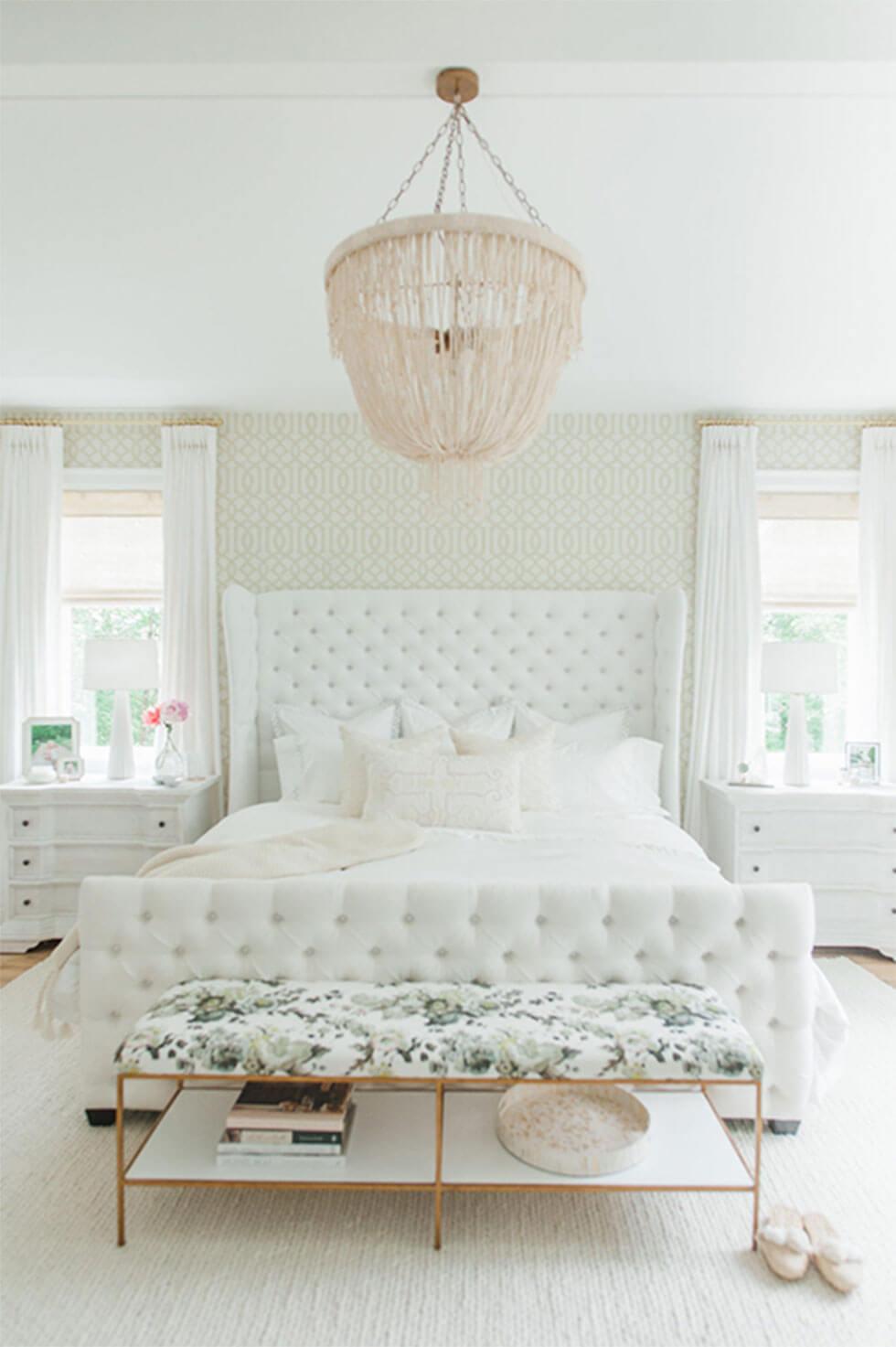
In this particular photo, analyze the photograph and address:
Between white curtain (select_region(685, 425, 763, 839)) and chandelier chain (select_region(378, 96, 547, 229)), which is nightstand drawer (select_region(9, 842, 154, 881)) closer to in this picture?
white curtain (select_region(685, 425, 763, 839))

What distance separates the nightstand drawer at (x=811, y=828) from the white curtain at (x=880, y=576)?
52 cm

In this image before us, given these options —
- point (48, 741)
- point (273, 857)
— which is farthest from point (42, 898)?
point (273, 857)

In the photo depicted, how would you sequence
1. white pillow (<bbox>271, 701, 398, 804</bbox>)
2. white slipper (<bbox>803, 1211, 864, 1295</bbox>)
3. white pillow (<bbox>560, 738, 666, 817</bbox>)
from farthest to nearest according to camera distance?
white pillow (<bbox>271, 701, 398, 804</bbox>) → white pillow (<bbox>560, 738, 666, 817</bbox>) → white slipper (<bbox>803, 1211, 864, 1295</bbox>)

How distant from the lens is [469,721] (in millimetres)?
4199

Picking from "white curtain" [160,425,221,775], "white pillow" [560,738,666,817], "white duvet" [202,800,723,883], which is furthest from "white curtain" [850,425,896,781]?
"white curtain" [160,425,221,775]

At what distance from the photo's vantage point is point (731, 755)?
442 cm

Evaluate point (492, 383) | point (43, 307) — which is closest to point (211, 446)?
point (43, 307)

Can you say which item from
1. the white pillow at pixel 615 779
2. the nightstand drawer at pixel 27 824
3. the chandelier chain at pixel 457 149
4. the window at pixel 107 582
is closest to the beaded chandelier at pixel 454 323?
the chandelier chain at pixel 457 149

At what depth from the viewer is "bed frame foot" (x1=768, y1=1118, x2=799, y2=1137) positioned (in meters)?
2.44

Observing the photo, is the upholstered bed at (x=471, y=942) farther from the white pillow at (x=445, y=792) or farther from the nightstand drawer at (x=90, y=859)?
the nightstand drawer at (x=90, y=859)

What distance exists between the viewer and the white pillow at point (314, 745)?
12.7ft

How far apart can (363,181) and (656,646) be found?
2.61 m

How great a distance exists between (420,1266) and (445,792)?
1631mm

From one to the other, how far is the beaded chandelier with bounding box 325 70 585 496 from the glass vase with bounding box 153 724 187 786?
2620 millimetres
